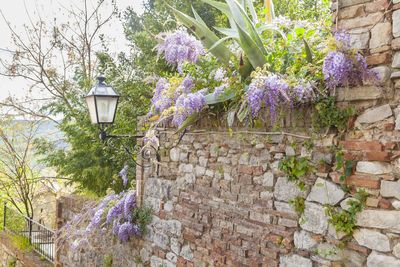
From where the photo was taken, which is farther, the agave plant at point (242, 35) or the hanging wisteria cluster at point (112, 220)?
the hanging wisteria cluster at point (112, 220)

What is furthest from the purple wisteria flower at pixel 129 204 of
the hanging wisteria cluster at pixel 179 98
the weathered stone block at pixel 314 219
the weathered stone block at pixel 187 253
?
the weathered stone block at pixel 314 219

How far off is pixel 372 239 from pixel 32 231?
22.9 feet

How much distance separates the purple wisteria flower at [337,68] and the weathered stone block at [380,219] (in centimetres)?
80

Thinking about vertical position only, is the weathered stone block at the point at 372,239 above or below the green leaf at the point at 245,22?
below

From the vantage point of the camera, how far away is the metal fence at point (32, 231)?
6926 millimetres

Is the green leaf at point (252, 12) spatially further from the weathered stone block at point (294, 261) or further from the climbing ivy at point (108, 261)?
the climbing ivy at point (108, 261)

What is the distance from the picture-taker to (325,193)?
2.54 m

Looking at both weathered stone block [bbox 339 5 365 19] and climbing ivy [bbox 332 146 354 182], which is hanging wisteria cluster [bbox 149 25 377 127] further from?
climbing ivy [bbox 332 146 354 182]

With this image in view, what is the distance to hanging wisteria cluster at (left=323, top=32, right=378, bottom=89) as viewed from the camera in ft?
7.41

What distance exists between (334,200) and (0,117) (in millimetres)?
8802

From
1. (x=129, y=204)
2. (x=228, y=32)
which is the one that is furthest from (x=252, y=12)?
(x=129, y=204)

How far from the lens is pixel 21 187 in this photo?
29.9 feet

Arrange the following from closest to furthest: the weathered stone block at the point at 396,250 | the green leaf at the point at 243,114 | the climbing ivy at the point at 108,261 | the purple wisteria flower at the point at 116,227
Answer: the weathered stone block at the point at 396,250
the green leaf at the point at 243,114
the purple wisteria flower at the point at 116,227
the climbing ivy at the point at 108,261

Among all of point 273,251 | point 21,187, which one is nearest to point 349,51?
point 273,251
